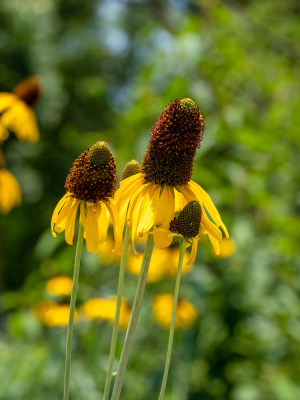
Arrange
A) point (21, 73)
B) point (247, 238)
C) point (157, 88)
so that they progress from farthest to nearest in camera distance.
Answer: point (21, 73) → point (157, 88) → point (247, 238)

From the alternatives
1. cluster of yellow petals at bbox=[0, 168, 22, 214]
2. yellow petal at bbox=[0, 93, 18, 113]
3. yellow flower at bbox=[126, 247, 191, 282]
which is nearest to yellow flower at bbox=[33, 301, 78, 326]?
yellow flower at bbox=[126, 247, 191, 282]

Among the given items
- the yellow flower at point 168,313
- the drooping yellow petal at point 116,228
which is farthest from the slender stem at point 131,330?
the yellow flower at point 168,313

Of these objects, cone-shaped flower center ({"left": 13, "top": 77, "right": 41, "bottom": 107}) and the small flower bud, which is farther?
cone-shaped flower center ({"left": 13, "top": 77, "right": 41, "bottom": 107})

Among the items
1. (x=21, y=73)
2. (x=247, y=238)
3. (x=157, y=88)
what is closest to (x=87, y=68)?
(x=21, y=73)

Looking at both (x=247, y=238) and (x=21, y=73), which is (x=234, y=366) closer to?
(x=247, y=238)

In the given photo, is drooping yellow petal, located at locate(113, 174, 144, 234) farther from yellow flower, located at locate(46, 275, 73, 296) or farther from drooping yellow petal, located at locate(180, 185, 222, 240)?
yellow flower, located at locate(46, 275, 73, 296)

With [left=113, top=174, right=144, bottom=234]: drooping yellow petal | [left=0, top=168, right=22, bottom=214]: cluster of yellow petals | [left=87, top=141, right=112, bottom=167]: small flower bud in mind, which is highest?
[left=0, top=168, right=22, bottom=214]: cluster of yellow petals

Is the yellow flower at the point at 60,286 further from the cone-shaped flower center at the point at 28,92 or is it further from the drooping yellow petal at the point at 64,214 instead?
the drooping yellow petal at the point at 64,214
